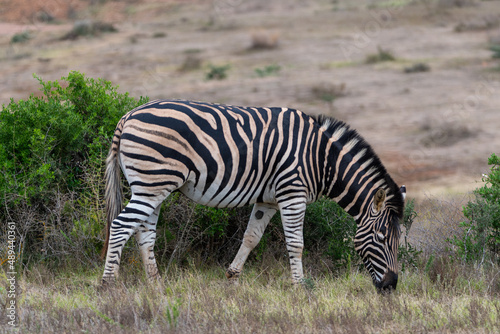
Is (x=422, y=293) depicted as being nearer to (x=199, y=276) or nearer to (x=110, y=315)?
(x=199, y=276)

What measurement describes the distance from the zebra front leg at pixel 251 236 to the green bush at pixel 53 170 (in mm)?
1552

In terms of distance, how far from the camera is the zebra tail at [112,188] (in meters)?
5.80

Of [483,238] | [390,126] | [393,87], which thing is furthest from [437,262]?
[393,87]

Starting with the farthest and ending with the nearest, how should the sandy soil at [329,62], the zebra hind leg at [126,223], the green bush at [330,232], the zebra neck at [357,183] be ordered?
the sandy soil at [329,62], the green bush at [330,232], the zebra neck at [357,183], the zebra hind leg at [126,223]

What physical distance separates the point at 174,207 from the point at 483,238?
3.35 metres

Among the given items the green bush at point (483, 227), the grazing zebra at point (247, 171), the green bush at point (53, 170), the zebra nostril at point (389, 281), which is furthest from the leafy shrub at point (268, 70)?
the zebra nostril at point (389, 281)

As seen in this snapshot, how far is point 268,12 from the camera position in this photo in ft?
117

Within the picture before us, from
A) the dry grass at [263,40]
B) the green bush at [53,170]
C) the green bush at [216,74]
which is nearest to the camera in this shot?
the green bush at [53,170]

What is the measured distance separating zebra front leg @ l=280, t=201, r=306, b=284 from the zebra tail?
5.26ft

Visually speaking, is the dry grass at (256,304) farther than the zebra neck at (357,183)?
No

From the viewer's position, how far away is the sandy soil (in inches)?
646

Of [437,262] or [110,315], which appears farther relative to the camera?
[437,262]

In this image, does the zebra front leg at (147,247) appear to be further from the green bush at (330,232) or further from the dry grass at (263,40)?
the dry grass at (263,40)

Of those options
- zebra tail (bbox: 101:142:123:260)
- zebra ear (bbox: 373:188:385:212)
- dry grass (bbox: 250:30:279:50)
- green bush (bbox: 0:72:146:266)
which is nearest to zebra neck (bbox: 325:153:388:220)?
zebra ear (bbox: 373:188:385:212)
